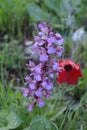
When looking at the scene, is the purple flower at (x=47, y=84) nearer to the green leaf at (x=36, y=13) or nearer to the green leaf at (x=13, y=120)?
the green leaf at (x=13, y=120)

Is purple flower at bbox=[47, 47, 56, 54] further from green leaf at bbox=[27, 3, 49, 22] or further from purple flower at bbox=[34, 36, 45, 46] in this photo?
green leaf at bbox=[27, 3, 49, 22]

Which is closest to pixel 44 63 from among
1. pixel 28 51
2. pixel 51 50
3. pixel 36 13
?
pixel 51 50

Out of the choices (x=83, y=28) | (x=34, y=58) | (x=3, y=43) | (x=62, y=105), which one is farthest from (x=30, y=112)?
(x=83, y=28)

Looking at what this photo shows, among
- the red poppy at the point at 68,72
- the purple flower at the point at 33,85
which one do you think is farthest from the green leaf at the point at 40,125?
the red poppy at the point at 68,72

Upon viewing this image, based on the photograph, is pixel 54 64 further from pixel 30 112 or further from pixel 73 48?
pixel 73 48

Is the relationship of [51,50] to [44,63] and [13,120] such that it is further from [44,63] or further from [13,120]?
[13,120]

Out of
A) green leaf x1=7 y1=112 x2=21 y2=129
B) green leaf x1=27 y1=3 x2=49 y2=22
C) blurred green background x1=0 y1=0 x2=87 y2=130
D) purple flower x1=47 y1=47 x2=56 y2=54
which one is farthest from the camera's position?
green leaf x1=27 y1=3 x2=49 y2=22

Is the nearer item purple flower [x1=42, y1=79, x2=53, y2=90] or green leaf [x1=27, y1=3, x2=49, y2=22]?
purple flower [x1=42, y1=79, x2=53, y2=90]

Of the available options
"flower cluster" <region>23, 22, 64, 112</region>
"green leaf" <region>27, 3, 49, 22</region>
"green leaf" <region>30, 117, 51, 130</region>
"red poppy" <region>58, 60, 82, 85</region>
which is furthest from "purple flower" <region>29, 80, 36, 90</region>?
"green leaf" <region>27, 3, 49, 22</region>
